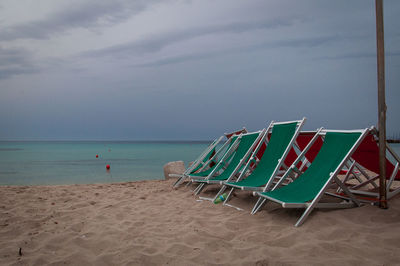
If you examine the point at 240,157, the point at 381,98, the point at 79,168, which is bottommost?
the point at 79,168

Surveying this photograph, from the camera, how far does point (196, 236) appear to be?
2.83 meters

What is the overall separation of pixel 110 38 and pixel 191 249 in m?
15.9

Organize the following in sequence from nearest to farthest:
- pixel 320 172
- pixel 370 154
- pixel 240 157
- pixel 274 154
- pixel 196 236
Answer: pixel 196 236, pixel 320 172, pixel 370 154, pixel 274 154, pixel 240 157

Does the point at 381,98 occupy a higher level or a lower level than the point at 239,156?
higher

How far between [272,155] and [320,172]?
1.06 m

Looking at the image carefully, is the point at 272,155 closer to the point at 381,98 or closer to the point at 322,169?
the point at 322,169

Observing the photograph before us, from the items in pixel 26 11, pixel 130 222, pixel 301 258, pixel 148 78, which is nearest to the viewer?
pixel 301 258

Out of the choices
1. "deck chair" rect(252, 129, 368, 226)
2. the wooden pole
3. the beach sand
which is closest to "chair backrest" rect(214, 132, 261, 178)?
the beach sand

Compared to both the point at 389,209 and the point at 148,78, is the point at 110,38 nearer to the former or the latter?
the point at 148,78

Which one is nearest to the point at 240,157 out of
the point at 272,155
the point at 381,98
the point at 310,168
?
the point at 272,155

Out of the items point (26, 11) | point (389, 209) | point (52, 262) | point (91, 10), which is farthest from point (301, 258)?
point (26, 11)

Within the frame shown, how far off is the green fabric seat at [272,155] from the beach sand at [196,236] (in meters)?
0.33

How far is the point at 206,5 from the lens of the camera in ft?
33.5

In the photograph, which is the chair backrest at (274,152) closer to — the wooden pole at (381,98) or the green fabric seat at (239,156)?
the green fabric seat at (239,156)
